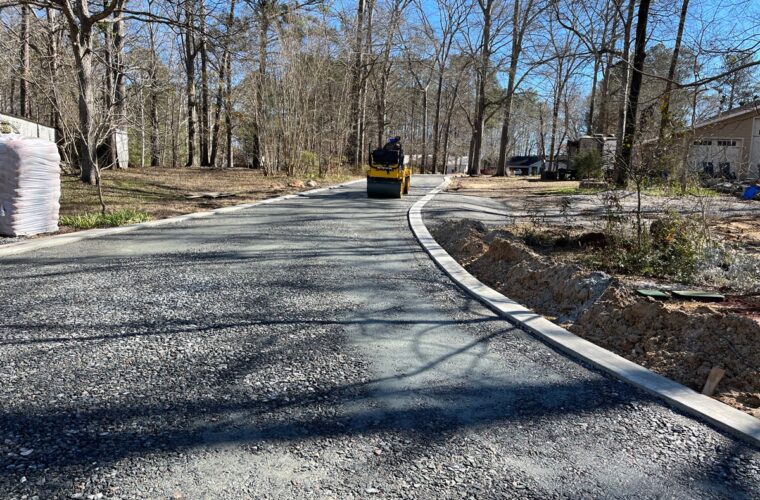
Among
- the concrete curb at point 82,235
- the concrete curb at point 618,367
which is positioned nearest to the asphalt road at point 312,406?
the concrete curb at point 618,367

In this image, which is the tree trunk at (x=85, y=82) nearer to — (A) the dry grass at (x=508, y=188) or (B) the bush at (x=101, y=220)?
(B) the bush at (x=101, y=220)

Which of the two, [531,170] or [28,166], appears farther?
[531,170]

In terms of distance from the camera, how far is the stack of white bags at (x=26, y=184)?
843 cm

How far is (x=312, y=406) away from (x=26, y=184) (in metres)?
7.94

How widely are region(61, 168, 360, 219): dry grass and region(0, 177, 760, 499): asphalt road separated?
7144 mm

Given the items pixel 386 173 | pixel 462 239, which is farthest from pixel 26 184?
pixel 386 173

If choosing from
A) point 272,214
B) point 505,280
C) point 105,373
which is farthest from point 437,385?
point 272,214

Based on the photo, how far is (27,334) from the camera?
4.23m

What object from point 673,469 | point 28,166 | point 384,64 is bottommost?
point 673,469

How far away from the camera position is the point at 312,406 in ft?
10.2

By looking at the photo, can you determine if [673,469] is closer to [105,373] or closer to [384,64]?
[105,373]

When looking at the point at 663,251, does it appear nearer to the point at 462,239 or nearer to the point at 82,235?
the point at 462,239

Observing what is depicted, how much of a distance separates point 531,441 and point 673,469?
676mm

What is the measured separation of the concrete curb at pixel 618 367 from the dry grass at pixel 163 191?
889 centimetres
